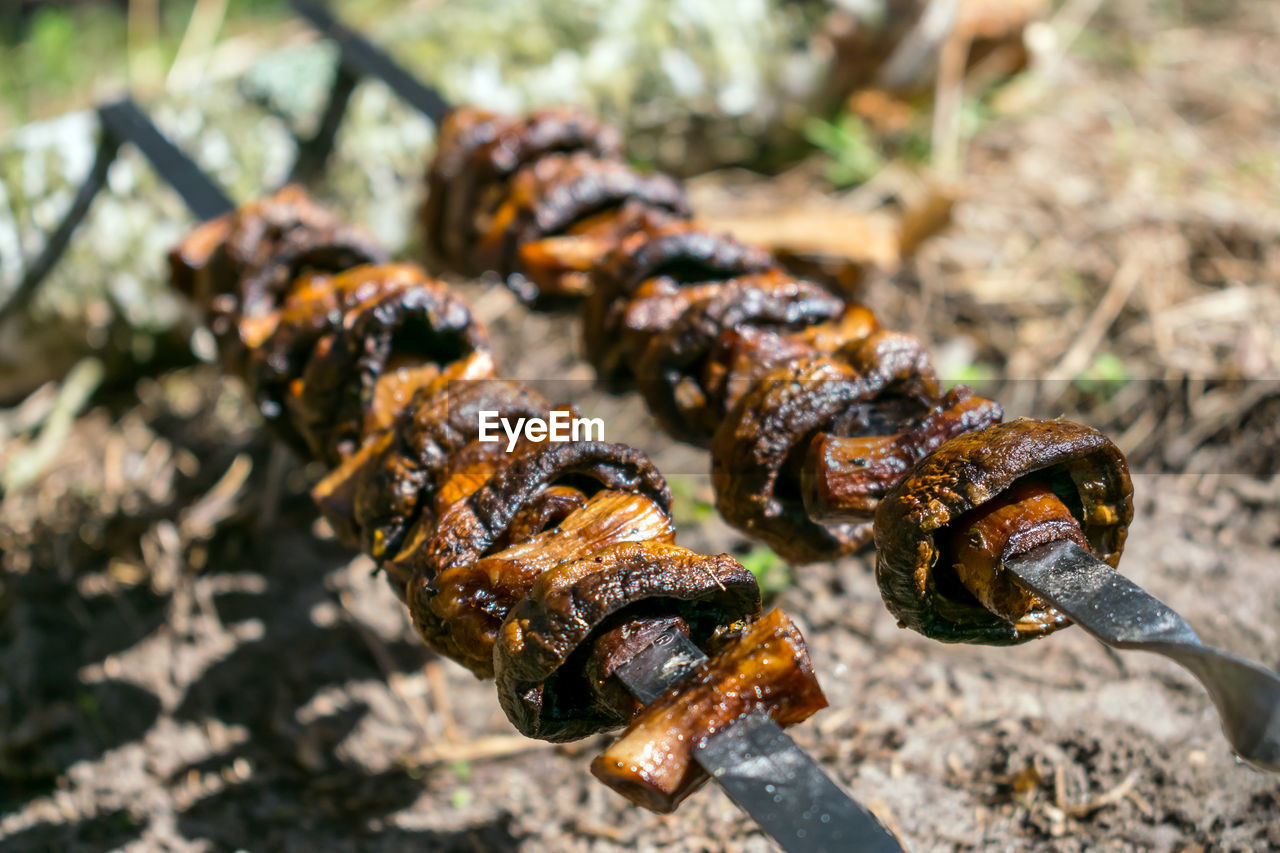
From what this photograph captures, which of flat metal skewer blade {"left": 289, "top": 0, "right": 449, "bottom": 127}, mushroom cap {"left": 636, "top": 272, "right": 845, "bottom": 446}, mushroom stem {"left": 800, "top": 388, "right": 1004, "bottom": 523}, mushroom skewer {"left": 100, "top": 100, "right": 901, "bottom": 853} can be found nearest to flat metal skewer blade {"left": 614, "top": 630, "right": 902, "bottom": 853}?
mushroom skewer {"left": 100, "top": 100, "right": 901, "bottom": 853}

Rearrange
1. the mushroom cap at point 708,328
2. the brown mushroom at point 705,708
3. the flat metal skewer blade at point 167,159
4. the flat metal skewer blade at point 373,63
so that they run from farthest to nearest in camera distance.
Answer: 1. the flat metal skewer blade at point 373,63
2. the flat metal skewer blade at point 167,159
3. the mushroom cap at point 708,328
4. the brown mushroom at point 705,708

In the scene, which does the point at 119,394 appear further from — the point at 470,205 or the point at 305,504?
the point at 470,205

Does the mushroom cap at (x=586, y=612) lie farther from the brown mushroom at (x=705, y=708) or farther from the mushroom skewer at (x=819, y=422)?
the mushroom skewer at (x=819, y=422)

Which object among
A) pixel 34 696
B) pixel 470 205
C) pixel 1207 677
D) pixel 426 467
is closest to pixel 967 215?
pixel 470 205

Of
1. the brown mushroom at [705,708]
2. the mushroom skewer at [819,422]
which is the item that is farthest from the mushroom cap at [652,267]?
the brown mushroom at [705,708]

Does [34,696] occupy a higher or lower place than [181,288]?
lower

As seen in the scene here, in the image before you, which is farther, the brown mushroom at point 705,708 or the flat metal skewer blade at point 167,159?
the flat metal skewer blade at point 167,159

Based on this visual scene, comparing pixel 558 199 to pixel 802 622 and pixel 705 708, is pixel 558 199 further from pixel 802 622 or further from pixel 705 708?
pixel 705 708
